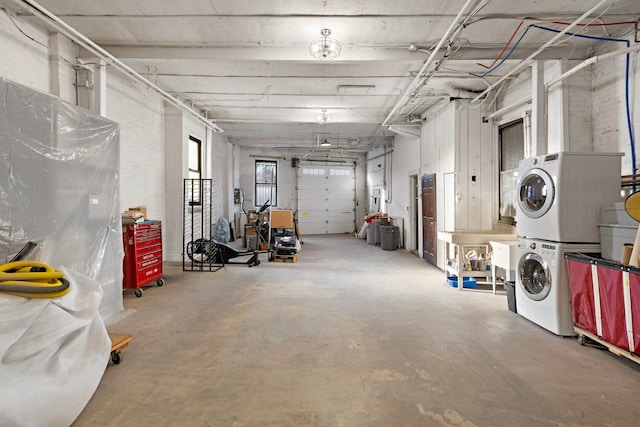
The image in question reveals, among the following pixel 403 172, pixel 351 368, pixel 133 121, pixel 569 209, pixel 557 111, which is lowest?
pixel 351 368

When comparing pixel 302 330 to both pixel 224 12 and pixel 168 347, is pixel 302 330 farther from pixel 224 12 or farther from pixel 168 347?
pixel 224 12

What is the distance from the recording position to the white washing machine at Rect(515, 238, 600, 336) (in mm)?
3043

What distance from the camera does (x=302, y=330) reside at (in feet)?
10.5

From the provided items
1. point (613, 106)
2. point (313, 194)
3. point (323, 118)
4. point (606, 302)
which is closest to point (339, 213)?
point (313, 194)

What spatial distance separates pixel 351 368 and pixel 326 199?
34.3ft

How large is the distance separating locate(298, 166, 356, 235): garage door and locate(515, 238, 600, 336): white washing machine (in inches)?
370

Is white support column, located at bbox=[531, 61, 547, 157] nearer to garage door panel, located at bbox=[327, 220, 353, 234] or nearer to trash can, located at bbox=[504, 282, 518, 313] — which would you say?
trash can, located at bbox=[504, 282, 518, 313]

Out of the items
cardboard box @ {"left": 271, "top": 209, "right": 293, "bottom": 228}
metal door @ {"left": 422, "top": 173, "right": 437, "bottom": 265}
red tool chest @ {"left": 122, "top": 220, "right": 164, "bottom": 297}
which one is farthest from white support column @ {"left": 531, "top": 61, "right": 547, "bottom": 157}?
red tool chest @ {"left": 122, "top": 220, "right": 164, "bottom": 297}

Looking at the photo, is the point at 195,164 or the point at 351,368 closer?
the point at 351,368

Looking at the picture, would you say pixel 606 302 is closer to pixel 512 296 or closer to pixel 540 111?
pixel 512 296

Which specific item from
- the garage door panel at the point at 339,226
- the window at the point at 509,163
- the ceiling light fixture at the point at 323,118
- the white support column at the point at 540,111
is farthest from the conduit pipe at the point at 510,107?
the garage door panel at the point at 339,226

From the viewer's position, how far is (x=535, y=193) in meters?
3.38

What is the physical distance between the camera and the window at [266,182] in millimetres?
11828

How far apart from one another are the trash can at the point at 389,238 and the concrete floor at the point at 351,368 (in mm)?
4356
